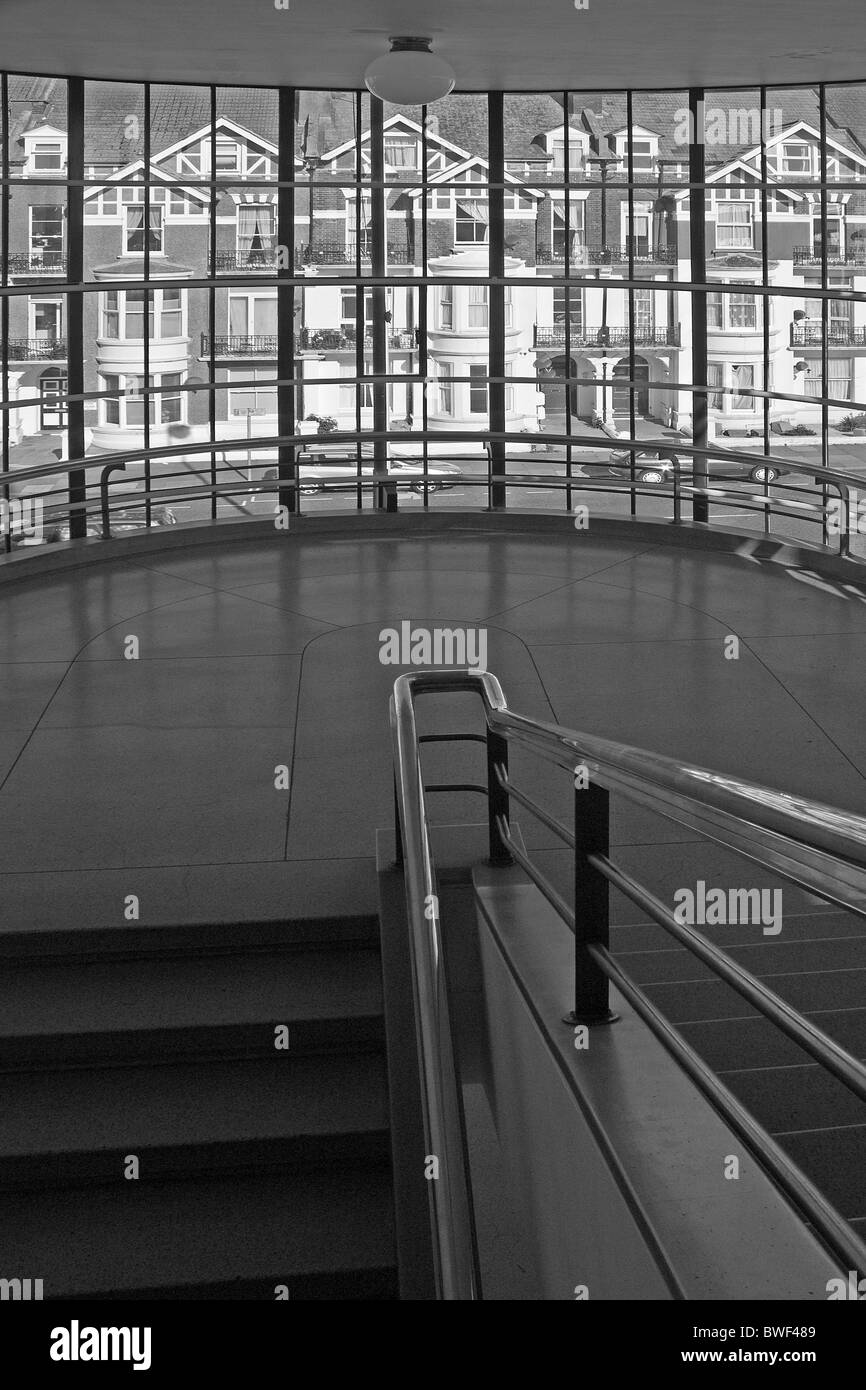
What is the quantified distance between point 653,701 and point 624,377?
21.6 ft

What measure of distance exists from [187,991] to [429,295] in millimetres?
9748

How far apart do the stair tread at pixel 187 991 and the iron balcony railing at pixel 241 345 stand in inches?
358

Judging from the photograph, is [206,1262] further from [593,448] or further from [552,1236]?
[593,448]

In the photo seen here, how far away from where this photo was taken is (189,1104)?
15.5 feet

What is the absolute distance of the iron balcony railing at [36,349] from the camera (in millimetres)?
12500

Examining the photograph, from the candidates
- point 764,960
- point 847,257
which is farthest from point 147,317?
point 764,960

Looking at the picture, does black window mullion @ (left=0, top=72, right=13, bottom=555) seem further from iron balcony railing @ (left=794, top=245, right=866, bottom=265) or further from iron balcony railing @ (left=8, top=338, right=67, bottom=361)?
iron balcony railing @ (left=794, top=245, right=866, bottom=265)

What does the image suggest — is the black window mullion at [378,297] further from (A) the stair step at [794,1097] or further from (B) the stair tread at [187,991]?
(A) the stair step at [794,1097]

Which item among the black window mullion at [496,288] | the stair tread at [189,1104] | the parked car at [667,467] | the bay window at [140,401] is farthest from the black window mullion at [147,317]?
the stair tread at [189,1104]

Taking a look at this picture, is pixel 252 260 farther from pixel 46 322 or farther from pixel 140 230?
pixel 46 322

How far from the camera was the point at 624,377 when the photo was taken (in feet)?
45.1

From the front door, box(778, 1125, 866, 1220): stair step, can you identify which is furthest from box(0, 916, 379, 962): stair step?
the front door

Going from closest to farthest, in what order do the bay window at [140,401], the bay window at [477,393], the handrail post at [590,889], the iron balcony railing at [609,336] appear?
1. the handrail post at [590,889]
2. the bay window at [140,401]
3. the iron balcony railing at [609,336]
4. the bay window at [477,393]
